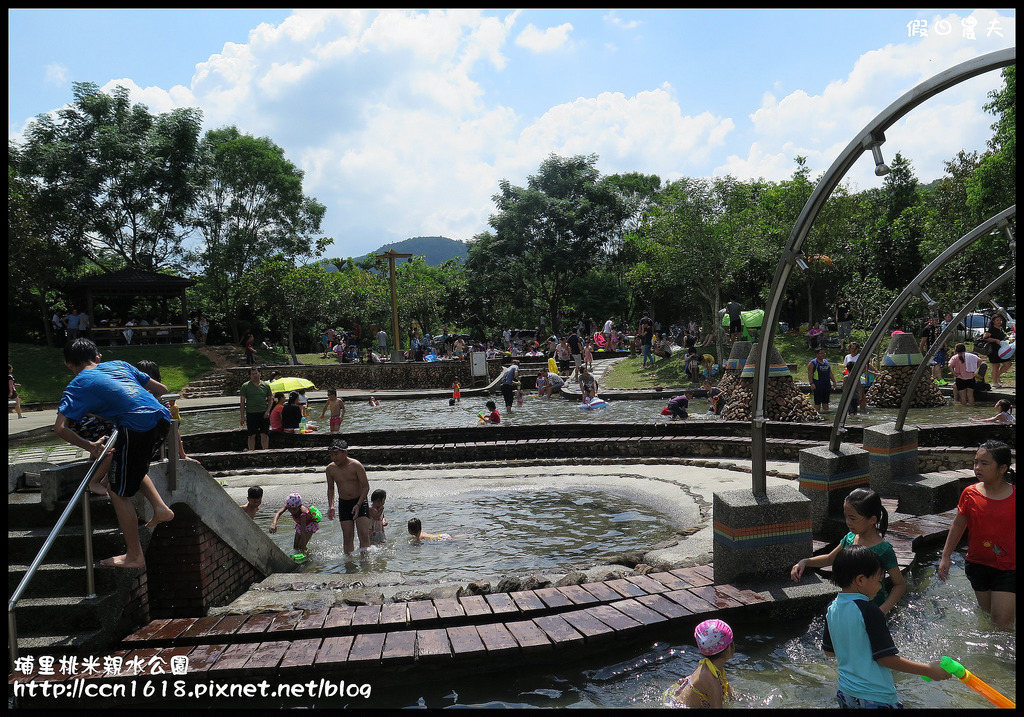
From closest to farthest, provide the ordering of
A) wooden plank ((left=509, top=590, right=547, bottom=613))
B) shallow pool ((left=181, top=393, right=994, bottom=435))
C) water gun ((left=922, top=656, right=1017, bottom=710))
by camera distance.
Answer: water gun ((left=922, top=656, right=1017, bottom=710)) → wooden plank ((left=509, top=590, right=547, bottom=613)) → shallow pool ((left=181, top=393, right=994, bottom=435))

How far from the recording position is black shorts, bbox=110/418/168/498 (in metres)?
4.84

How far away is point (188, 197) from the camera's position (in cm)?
4112

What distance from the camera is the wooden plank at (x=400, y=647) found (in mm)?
4488

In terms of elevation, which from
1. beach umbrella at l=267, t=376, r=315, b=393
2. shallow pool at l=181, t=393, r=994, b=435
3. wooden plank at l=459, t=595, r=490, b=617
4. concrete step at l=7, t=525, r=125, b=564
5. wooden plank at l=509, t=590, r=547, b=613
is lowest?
shallow pool at l=181, t=393, r=994, b=435

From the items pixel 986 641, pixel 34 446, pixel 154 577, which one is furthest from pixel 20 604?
pixel 34 446

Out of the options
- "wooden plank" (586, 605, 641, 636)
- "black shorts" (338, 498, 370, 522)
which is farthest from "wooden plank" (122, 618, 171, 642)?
"wooden plank" (586, 605, 641, 636)

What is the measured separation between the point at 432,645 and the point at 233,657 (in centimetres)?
138

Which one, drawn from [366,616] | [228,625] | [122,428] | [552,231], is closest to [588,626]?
[366,616]

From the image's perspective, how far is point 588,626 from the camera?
4848mm

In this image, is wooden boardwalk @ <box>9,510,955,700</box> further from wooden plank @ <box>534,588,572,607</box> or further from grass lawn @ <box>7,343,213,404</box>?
grass lawn @ <box>7,343,213,404</box>

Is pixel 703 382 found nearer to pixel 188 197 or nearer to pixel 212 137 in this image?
pixel 188 197

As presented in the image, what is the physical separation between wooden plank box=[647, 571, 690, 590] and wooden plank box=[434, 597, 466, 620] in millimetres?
1740

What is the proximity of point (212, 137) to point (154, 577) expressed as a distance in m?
47.4

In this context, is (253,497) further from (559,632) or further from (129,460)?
(559,632)
